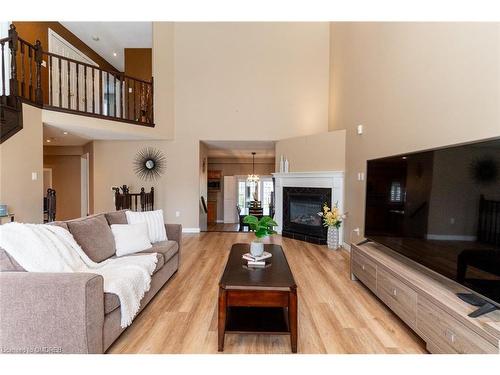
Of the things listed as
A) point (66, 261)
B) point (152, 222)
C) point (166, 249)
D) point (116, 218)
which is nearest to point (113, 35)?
point (116, 218)

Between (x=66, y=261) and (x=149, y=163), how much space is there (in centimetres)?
459

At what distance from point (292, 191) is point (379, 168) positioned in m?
3.02

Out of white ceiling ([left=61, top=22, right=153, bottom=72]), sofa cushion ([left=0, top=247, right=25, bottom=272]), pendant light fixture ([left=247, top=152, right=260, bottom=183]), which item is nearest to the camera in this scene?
sofa cushion ([left=0, top=247, right=25, bottom=272])

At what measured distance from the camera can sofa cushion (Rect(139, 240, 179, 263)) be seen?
2912 mm

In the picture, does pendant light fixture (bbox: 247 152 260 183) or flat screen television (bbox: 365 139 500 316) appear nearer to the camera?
flat screen television (bbox: 365 139 500 316)

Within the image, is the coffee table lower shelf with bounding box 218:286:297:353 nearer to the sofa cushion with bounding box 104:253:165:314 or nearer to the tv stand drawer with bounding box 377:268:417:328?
the sofa cushion with bounding box 104:253:165:314

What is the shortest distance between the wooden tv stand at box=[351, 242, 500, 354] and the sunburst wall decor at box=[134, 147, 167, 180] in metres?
5.18

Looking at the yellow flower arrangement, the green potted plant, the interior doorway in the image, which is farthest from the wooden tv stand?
the interior doorway

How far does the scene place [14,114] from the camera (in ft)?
11.7

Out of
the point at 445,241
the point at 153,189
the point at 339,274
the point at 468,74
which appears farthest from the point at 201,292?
the point at 153,189

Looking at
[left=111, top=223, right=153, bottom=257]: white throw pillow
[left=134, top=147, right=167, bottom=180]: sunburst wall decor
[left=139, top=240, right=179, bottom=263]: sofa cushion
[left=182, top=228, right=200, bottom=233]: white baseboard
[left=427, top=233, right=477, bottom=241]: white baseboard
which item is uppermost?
[left=134, top=147, right=167, bottom=180]: sunburst wall decor

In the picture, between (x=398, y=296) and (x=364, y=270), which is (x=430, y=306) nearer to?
(x=398, y=296)

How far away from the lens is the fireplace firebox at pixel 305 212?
523cm

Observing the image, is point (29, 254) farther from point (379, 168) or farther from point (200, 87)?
point (200, 87)
